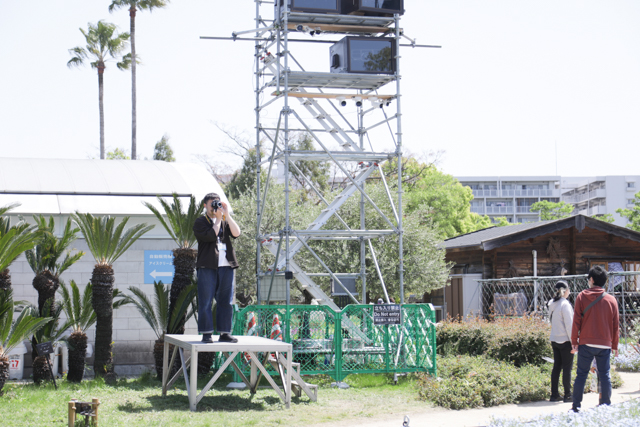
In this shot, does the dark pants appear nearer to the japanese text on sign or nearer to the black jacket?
the japanese text on sign

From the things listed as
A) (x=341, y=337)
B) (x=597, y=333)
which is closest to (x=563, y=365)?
(x=597, y=333)

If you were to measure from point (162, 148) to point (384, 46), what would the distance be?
109ft

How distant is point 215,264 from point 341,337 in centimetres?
345

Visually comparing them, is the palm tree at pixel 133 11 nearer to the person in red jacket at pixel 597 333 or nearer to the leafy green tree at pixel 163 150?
the leafy green tree at pixel 163 150

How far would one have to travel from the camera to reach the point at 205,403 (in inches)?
374

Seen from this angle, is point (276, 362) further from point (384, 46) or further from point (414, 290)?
point (414, 290)

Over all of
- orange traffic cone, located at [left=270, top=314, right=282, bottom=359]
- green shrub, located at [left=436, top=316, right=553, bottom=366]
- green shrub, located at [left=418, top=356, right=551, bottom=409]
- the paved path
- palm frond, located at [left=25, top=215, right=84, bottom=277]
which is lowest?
the paved path

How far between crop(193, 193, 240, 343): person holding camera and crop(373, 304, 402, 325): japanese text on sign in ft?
11.1

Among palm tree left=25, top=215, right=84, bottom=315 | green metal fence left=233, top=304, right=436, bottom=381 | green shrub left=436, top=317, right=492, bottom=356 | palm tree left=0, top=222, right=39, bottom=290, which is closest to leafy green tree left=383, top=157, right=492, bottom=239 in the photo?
green shrub left=436, top=317, right=492, bottom=356

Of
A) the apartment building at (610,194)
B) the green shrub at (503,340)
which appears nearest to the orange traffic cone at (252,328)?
the green shrub at (503,340)

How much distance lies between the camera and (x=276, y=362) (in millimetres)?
10250

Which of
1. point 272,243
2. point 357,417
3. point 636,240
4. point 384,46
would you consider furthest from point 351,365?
point 636,240

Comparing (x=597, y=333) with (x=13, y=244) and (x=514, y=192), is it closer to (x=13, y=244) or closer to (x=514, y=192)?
(x=13, y=244)

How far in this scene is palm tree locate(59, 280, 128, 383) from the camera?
1162 centimetres
